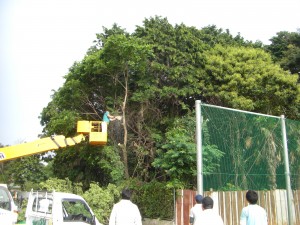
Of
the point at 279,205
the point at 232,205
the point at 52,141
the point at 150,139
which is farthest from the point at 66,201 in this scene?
the point at 150,139

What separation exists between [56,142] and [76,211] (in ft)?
21.5

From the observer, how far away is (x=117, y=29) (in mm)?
19266

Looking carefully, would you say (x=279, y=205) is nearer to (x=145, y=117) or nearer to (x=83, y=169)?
(x=145, y=117)

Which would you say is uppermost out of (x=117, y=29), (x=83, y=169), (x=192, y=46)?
(x=117, y=29)

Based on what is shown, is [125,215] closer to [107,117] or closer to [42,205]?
[42,205]

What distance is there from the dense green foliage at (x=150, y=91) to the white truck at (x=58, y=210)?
619 cm

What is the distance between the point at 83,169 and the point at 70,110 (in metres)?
4.06

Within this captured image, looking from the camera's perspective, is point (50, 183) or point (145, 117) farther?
point (145, 117)

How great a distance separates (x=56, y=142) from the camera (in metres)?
14.9

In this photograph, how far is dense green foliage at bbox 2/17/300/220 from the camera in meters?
16.5

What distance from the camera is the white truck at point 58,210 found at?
8.09 meters

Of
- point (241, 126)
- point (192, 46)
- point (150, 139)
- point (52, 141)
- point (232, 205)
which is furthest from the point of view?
point (192, 46)

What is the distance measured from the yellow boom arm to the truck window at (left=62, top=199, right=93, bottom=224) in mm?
6258

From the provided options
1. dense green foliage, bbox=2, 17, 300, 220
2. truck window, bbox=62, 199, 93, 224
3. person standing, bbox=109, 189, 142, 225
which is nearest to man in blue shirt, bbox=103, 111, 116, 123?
dense green foliage, bbox=2, 17, 300, 220
